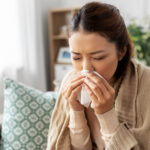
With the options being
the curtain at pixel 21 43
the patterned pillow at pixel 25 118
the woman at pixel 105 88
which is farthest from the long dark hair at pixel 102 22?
the curtain at pixel 21 43

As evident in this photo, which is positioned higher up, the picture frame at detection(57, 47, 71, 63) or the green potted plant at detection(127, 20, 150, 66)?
the green potted plant at detection(127, 20, 150, 66)

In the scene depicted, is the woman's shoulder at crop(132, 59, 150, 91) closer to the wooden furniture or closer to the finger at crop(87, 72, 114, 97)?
the finger at crop(87, 72, 114, 97)

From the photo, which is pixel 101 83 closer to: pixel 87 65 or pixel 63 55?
pixel 87 65

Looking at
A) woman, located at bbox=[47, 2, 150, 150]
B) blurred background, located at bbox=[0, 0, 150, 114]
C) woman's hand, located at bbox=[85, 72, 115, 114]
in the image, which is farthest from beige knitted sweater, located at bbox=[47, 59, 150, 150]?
blurred background, located at bbox=[0, 0, 150, 114]

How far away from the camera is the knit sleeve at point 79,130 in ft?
3.17

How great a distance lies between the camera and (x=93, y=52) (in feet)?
2.63

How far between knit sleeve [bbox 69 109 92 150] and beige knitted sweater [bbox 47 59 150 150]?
0.17 ft

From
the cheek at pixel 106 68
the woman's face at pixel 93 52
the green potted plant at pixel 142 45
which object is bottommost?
the green potted plant at pixel 142 45

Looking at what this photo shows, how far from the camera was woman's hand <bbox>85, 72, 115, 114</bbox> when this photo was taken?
802 millimetres

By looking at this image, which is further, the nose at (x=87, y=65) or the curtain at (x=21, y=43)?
the curtain at (x=21, y=43)

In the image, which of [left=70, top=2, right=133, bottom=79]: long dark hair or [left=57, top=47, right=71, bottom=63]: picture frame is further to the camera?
[left=57, top=47, right=71, bottom=63]: picture frame

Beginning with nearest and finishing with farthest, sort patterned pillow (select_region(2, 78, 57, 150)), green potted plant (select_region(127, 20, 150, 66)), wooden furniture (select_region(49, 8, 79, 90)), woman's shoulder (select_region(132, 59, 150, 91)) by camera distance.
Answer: woman's shoulder (select_region(132, 59, 150, 91)) → patterned pillow (select_region(2, 78, 57, 150)) → green potted plant (select_region(127, 20, 150, 66)) → wooden furniture (select_region(49, 8, 79, 90))

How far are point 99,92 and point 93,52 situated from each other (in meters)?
0.14

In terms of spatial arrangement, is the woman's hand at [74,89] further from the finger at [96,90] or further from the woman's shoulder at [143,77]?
the woman's shoulder at [143,77]
